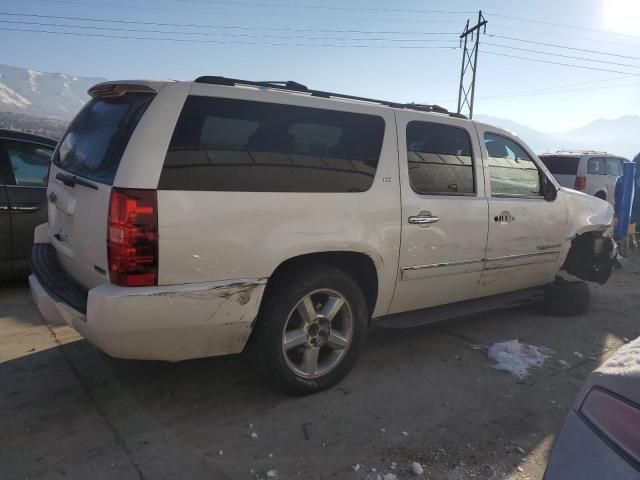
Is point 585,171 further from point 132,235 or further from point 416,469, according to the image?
point 132,235

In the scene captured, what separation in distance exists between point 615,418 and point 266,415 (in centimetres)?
204

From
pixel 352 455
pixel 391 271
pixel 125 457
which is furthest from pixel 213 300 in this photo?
pixel 391 271

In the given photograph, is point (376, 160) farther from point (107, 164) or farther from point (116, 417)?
point (116, 417)

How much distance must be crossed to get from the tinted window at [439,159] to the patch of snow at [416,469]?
1.80 meters

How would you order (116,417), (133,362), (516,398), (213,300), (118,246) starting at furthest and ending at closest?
(133,362)
(516,398)
(116,417)
(213,300)
(118,246)

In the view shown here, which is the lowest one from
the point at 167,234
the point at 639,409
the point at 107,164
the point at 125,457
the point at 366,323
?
the point at 125,457

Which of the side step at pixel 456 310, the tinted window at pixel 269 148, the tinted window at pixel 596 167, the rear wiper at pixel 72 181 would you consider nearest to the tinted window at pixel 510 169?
the side step at pixel 456 310

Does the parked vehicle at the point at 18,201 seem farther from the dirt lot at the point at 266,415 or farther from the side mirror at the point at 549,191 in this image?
the side mirror at the point at 549,191

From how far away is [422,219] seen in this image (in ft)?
11.3

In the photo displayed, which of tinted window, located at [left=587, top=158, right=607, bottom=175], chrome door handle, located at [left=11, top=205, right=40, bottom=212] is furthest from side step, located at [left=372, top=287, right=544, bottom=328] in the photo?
tinted window, located at [left=587, top=158, right=607, bottom=175]

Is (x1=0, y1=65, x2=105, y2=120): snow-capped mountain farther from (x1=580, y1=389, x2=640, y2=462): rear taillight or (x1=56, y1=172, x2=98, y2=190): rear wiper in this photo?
(x1=580, y1=389, x2=640, y2=462): rear taillight

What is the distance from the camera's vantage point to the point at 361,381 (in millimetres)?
3381

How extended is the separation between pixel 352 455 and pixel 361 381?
860 mm

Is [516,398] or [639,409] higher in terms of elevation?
[639,409]
